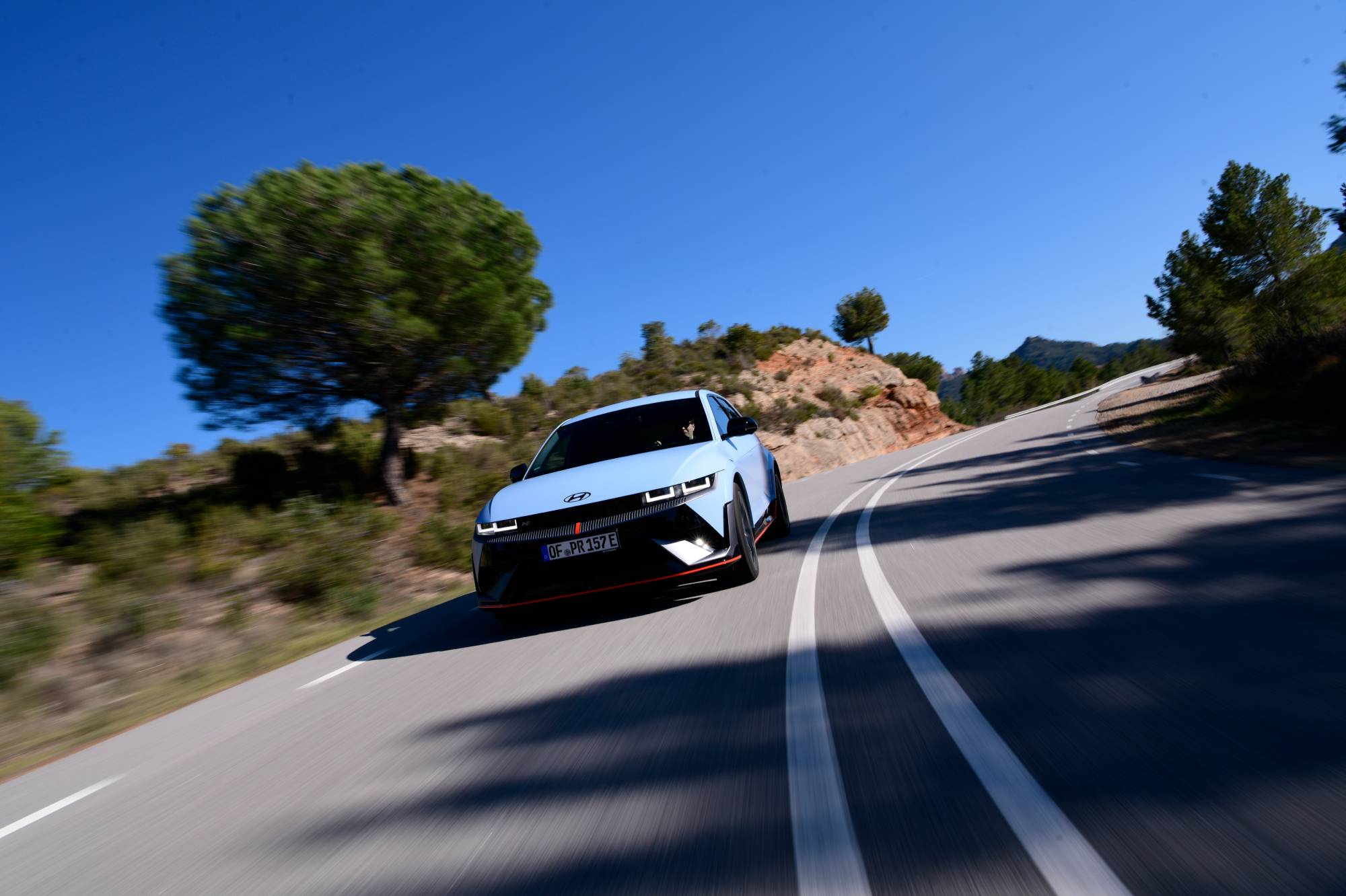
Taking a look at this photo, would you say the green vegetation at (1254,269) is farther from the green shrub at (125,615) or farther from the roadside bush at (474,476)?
the green shrub at (125,615)

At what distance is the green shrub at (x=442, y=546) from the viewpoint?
42.9 feet

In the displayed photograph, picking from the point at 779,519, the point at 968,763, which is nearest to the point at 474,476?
the point at 779,519

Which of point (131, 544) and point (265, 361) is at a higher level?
point (265, 361)

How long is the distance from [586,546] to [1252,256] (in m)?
42.8

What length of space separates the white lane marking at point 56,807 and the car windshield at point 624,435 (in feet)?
11.9

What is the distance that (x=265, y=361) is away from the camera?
15.0m

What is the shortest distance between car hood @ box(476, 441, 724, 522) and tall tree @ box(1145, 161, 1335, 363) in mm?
34767

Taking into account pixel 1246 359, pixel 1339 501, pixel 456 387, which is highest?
pixel 456 387

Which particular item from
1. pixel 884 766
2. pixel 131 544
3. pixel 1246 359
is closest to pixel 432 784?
pixel 884 766

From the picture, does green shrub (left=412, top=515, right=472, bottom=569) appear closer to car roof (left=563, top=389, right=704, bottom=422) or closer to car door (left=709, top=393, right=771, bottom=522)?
car roof (left=563, top=389, right=704, bottom=422)

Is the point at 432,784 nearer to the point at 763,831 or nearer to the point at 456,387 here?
the point at 763,831

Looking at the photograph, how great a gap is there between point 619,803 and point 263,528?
12547mm

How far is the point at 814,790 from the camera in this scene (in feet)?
8.90

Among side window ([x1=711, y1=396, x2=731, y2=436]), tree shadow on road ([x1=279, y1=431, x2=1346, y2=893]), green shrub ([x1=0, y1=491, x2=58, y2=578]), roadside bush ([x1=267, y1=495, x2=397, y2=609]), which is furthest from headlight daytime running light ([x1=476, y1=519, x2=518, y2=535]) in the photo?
green shrub ([x1=0, y1=491, x2=58, y2=578])
